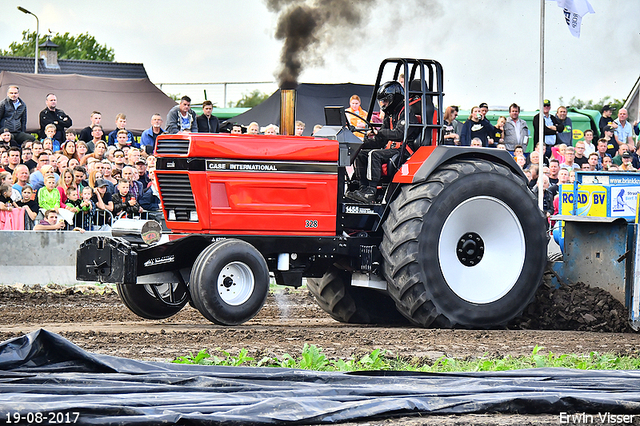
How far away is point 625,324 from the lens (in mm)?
8320

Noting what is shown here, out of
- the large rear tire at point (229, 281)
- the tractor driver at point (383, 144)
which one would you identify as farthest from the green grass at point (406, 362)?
the tractor driver at point (383, 144)

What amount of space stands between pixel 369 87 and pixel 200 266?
39.3 feet

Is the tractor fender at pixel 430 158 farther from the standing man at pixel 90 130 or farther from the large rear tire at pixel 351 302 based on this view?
the standing man at pixel 90 130

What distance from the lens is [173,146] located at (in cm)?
829

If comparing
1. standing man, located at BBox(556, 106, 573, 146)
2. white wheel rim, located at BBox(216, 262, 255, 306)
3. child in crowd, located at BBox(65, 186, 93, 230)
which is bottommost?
white wheel rim, located at BBox(216, 262, 255, 306)

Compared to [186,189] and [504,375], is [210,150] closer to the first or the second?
[186,189]

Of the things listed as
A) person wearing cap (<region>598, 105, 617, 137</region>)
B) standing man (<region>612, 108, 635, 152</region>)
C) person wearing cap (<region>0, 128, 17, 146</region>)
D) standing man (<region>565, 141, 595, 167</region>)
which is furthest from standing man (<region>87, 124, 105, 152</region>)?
standing man (<region>612, 108, 635, 152</region>)

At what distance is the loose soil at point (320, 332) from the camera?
6.61 metres

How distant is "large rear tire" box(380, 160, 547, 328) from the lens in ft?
26.5

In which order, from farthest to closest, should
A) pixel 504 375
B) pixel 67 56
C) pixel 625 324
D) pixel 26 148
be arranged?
pixel 67 56 → pixel 26 148 → pixel 625 324 → pixel 504 375

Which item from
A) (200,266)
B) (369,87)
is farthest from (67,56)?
(200,266)

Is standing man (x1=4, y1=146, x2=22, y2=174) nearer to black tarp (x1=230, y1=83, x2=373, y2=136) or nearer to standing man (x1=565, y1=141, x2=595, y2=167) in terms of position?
black tarp (x1=230, y1=83, x2=373, y2=136)

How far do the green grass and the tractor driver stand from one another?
2.66 metres

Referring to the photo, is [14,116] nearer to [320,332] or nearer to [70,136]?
[70,136]
